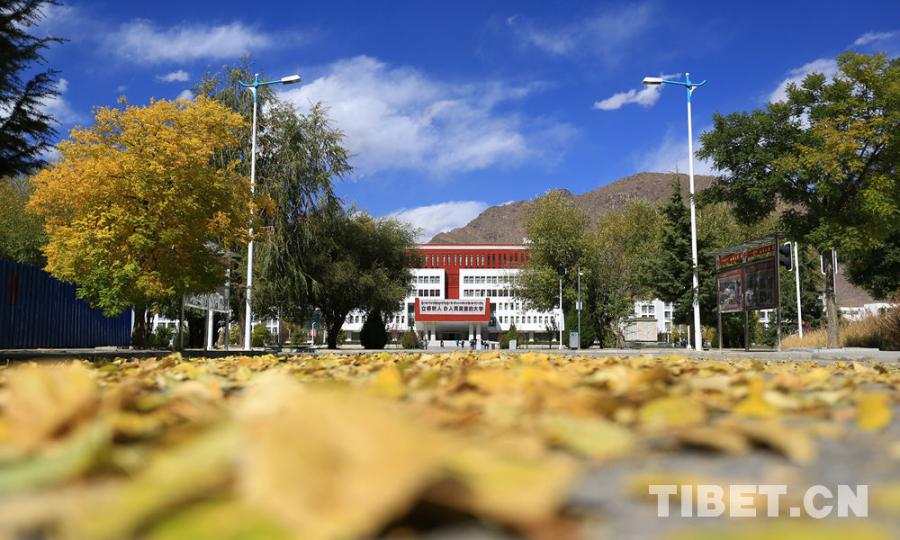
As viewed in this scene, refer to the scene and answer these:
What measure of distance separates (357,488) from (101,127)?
68.9 feet

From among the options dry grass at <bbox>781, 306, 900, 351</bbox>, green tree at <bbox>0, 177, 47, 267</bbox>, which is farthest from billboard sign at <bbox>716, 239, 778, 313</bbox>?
green tree at <bbox>0, 177, 47, 267</bbox>

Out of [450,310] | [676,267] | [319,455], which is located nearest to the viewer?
[319,455]

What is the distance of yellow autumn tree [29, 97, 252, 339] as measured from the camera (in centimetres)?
1722

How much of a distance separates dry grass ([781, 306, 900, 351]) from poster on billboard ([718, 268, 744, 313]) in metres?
4.77

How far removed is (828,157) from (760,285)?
16.4 feet

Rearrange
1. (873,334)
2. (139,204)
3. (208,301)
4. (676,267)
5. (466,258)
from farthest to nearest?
(466,258) < (676,267) < (873,334) < (208,301) < (139,204)

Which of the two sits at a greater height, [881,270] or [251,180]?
[251,180]

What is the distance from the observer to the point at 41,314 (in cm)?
2195

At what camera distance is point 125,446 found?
1.08 metres

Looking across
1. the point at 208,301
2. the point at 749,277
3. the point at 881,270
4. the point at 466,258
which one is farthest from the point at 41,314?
the point at 466,258

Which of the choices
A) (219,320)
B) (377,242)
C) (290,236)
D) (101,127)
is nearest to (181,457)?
(101,127)

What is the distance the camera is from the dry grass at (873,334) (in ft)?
86.5

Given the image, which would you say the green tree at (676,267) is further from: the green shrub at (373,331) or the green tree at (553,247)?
the green shrub at (373,331)

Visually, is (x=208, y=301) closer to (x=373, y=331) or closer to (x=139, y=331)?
(x=139, y=331)
